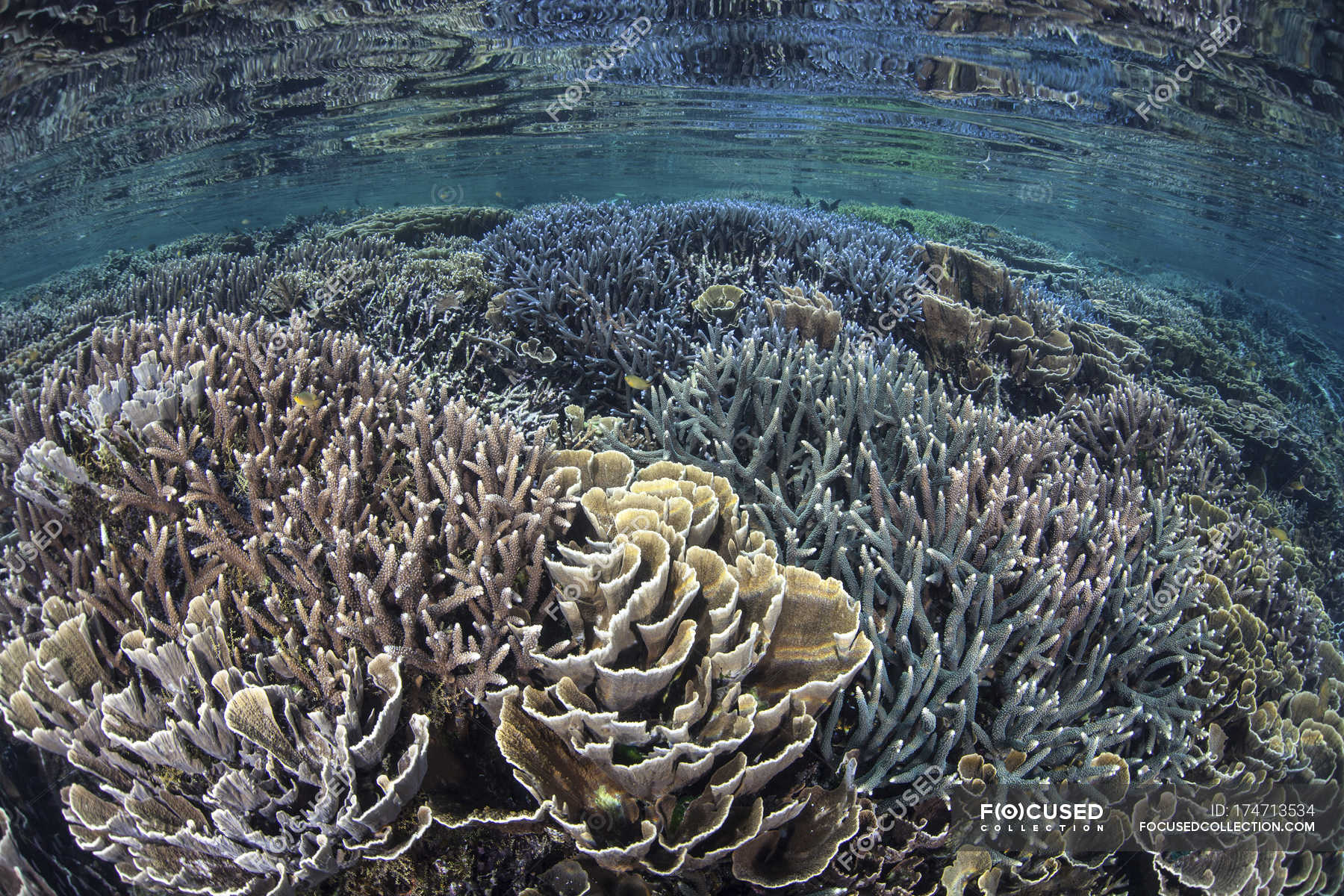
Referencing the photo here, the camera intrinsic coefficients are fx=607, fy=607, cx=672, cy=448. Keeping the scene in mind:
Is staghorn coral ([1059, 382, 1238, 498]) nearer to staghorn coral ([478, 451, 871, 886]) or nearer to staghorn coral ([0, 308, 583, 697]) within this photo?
staghorn coral ([478, 451, 871, 886])

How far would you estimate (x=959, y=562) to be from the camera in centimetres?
316

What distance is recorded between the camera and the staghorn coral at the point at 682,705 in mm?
2088

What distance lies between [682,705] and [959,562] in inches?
70.3

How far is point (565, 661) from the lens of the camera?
7.02 ft

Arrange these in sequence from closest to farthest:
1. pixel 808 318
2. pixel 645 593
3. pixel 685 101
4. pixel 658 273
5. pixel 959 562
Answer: pixel 645 593
pixel 959 562
pixel 808 318
pixel 658 273
pixel 685 101

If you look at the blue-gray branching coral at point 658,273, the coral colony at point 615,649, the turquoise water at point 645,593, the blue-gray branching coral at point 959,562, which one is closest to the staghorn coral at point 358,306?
the turquoise water at point 645,593

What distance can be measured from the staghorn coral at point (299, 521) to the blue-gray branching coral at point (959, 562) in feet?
5.06

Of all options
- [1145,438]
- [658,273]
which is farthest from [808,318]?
[1145,438]

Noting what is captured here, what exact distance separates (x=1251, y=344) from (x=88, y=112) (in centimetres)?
3586

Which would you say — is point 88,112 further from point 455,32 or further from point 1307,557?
point 1307,557

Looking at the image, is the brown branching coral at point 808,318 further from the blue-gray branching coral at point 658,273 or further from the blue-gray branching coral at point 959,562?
the blue-gray branching coral at point 959,562

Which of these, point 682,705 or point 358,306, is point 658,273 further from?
point 682,705

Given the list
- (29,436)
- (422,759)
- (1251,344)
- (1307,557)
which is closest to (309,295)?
(29,436)

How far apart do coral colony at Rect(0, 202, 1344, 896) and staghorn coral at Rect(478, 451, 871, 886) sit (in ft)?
0.06
